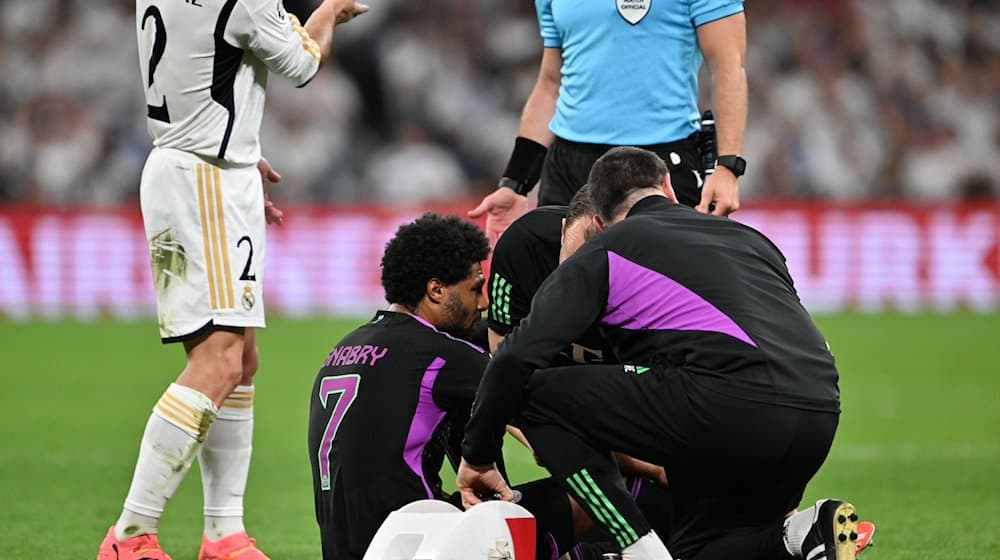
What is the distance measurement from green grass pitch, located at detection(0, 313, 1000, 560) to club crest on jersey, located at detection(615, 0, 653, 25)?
209 cm

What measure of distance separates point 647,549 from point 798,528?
44cm

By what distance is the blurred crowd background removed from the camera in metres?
16.4

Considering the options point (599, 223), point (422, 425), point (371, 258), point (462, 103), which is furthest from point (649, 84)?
point (462, 103)

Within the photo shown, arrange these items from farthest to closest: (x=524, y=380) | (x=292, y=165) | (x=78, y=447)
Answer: (x=292, y=165)
(x=78, y=447)
(x=524, y=380)

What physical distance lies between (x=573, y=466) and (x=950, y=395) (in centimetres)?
677

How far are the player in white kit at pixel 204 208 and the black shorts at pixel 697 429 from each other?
132cm

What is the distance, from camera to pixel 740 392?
4188 mm

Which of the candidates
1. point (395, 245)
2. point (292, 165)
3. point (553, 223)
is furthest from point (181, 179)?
point (292, 165)

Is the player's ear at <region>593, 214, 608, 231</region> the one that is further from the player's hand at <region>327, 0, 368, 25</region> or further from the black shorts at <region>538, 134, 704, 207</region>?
the player's hand at <region>327, 0, 368, 25</region>

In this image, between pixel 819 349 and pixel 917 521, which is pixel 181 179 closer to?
pixel 819 349

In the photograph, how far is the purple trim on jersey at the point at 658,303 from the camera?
165 inches

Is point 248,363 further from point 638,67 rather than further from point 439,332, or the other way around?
point 638,67

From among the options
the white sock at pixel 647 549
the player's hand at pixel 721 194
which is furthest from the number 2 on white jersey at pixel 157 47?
the white sock at pixel 647 549

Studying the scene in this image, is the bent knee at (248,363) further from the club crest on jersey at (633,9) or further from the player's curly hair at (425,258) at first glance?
the club crest on jersey at (633,9)
